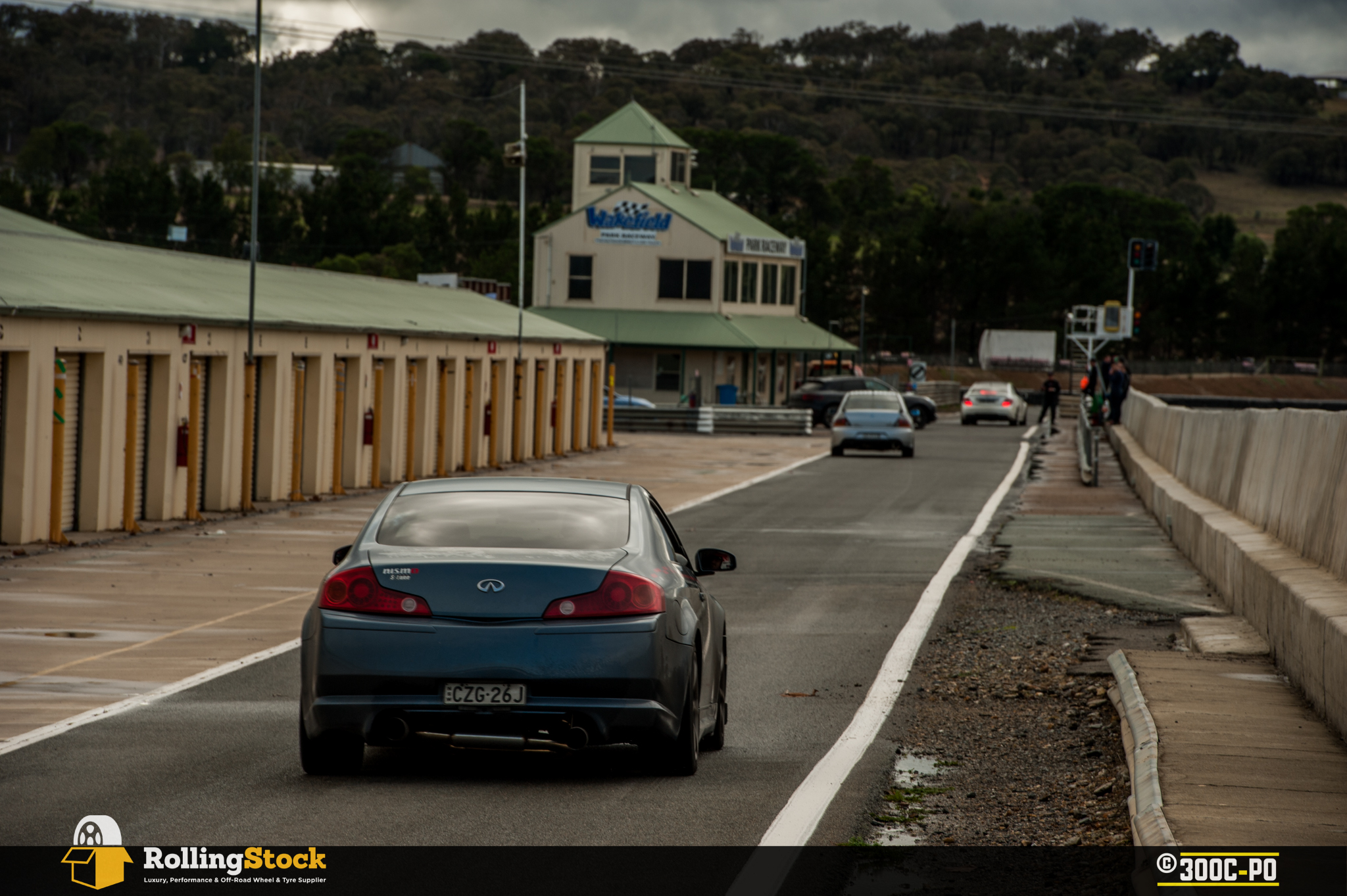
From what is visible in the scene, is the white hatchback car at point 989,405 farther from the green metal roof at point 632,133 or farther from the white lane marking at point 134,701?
the white lane marking at point 134,701

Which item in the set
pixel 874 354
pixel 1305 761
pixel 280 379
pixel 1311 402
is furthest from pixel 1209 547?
pixel 874 354

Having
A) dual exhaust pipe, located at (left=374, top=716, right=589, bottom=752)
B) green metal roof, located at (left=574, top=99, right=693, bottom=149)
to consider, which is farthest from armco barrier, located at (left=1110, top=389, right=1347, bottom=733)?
green metal roof, located at (left=574, top=99, right=693, bottom=149)

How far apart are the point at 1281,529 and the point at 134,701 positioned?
8.39 m

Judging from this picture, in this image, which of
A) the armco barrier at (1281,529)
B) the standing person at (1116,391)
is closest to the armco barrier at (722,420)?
the standing person at (1116,391)

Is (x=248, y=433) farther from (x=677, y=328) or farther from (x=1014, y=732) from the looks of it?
(x=677, y=328)

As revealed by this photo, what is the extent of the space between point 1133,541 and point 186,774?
1551 centimetres

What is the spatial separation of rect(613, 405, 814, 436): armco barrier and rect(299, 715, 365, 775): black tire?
47.1m

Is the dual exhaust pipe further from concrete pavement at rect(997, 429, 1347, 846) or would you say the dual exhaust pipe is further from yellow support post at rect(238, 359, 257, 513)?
yellow support post at rect(238, 359, 257, 513)

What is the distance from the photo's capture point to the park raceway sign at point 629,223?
6938 cm

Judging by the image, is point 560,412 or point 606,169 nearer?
point 560,412

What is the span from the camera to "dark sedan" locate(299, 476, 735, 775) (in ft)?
24.2

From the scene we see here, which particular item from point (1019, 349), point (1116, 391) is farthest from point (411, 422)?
point (1019, 349)

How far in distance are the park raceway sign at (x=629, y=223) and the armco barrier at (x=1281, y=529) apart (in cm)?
4851

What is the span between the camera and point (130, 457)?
21.3 meters
